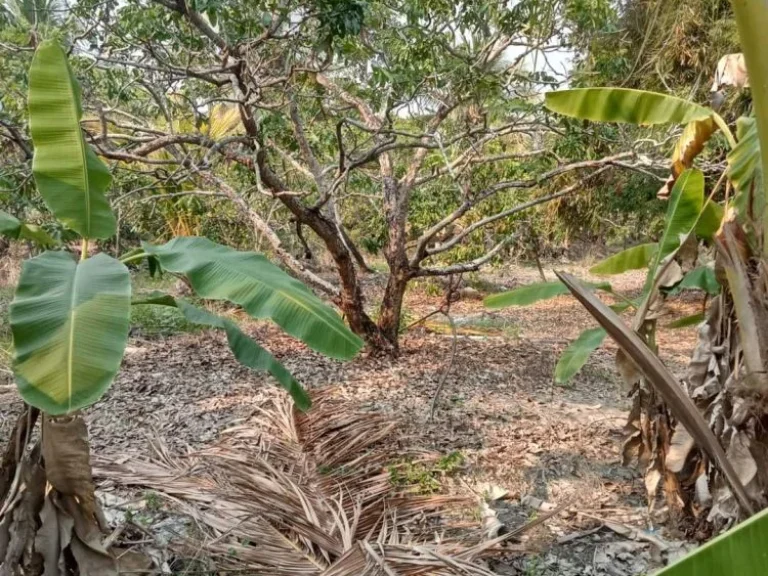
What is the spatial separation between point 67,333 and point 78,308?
A: 92 millimetres

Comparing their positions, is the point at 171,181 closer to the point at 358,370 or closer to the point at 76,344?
the point at 358,370

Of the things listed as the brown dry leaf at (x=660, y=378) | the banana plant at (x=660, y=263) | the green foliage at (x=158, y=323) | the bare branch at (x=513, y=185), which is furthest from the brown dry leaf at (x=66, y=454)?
the green foliage at (x=158, y=323)

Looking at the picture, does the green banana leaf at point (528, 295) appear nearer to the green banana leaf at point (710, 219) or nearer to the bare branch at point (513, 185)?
the green banana leaf at point (710, 219)

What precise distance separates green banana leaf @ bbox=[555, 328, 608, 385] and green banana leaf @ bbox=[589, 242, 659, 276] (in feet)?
1.38

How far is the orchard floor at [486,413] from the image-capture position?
273 centimetres

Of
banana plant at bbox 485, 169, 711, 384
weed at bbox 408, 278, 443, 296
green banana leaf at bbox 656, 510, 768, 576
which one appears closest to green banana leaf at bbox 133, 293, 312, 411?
banana plant at bbox 485, 169, 711, 384

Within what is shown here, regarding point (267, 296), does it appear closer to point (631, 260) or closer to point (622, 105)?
point (622, 105)

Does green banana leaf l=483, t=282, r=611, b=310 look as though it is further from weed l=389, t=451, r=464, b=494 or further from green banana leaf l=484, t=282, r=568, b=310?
weed l=389, t=451, r=464, b=494

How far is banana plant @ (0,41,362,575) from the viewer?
1.39 m

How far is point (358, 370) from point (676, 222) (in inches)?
144

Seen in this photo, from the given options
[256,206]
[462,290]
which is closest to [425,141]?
[256,206]

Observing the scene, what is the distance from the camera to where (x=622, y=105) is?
2.46 m

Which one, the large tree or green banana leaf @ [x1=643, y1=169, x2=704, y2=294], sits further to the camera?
the large tree

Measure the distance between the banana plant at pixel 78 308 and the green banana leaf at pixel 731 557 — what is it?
1.09 m
